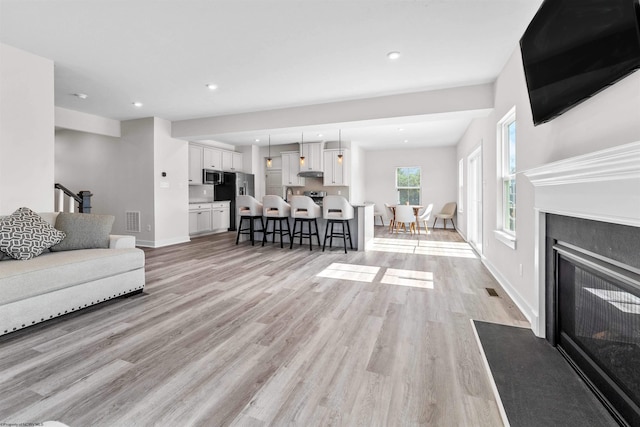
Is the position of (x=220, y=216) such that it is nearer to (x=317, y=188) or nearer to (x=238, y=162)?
(x=238, y=162)

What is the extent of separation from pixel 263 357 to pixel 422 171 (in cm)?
857

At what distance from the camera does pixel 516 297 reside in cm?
284

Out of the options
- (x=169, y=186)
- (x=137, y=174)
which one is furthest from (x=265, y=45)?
(x=137, y=174)

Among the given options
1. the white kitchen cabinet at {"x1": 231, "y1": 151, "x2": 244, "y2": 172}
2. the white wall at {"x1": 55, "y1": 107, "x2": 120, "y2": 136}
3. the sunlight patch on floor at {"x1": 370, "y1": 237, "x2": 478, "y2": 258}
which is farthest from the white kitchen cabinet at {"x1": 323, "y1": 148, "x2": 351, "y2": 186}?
the white wall at {"x1": 55, "y1": 107, "x2": 120, "y2": 136}

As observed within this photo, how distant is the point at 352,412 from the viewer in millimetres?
1402

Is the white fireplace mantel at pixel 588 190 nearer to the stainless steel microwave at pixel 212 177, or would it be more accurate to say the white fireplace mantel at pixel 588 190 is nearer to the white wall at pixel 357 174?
the white wall at pixel 357 174

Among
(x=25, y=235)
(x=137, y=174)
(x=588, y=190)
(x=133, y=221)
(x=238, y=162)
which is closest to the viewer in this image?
(x=588, y=190)

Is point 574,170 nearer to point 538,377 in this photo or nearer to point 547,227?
point 547,227

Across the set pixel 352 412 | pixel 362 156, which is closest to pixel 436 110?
pixel 352 412

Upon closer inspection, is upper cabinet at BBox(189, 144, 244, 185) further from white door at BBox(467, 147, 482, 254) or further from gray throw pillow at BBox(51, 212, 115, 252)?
white door at BBox(467, 147, 482, 254)

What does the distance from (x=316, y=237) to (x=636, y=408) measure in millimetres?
4926

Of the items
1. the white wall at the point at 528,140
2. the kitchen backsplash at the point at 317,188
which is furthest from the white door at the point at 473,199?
the kitchen backsplash at the point at 317,188

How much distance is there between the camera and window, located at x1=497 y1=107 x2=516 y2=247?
3.47m

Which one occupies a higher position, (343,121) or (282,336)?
(343,121)
